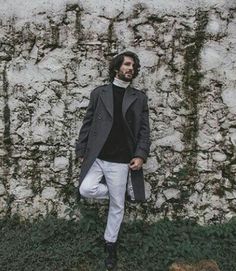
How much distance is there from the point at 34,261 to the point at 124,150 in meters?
1.26

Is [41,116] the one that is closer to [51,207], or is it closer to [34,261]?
[51,207]

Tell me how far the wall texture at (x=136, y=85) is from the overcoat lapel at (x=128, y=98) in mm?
426

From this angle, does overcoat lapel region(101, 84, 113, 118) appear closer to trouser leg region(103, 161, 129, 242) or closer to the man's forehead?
the man's forehead

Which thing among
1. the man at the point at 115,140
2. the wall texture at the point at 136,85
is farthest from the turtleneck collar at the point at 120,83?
the wall texture at the point at 136,85

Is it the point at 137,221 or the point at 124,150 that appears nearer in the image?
the point at 124,150

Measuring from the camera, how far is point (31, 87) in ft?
13.2

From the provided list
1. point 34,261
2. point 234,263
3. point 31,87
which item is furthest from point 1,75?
point 234,263

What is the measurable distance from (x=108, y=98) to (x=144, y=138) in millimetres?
473

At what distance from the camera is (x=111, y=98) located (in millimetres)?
3504

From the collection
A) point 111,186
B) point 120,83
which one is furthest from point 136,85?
point 111,186

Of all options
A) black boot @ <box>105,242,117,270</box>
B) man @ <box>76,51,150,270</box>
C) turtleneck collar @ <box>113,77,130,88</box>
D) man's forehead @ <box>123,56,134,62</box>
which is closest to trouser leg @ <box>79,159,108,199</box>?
man @ <box>76,51,150,270</box>

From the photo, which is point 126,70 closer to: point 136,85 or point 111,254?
point 136,85

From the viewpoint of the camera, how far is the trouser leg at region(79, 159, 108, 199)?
353cm

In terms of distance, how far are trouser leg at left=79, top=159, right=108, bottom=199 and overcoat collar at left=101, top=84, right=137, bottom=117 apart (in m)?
0.50
